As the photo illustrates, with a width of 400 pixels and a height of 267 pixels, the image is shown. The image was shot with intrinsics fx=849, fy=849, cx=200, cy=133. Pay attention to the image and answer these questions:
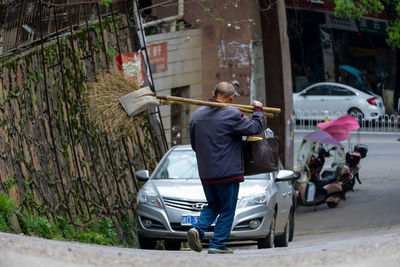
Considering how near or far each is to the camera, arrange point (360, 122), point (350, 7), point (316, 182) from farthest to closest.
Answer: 1. point (360, 122)
2. point (350, 7)
3. point (316, 182)

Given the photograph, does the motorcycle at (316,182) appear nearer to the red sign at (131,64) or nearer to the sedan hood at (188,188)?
the red sign at (131,64)

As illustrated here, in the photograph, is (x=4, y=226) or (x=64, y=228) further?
(x=64, y=228)

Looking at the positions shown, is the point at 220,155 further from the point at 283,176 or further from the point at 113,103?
the point at 283,176

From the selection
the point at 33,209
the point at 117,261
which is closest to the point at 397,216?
the point at 33,209

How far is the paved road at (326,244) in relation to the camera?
6.16 m

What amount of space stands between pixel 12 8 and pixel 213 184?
399 cm

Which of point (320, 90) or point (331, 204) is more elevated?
point (331, 204)

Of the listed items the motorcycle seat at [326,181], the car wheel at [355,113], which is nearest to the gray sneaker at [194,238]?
the motorcycle seat at [326,181]

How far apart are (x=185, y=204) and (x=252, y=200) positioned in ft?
2.65

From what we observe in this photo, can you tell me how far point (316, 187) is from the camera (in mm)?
15438

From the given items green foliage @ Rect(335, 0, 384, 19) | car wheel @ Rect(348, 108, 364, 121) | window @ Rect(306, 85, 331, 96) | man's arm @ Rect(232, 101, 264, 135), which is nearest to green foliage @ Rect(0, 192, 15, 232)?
man's arm @ Rect(232, 101, 264, 135)

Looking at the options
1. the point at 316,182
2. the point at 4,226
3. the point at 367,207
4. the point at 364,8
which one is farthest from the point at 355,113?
the point at 4,226

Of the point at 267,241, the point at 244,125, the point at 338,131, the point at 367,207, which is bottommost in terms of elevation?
the point at 367,207

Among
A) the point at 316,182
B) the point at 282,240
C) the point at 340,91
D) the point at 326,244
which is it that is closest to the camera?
the point at 326,244
